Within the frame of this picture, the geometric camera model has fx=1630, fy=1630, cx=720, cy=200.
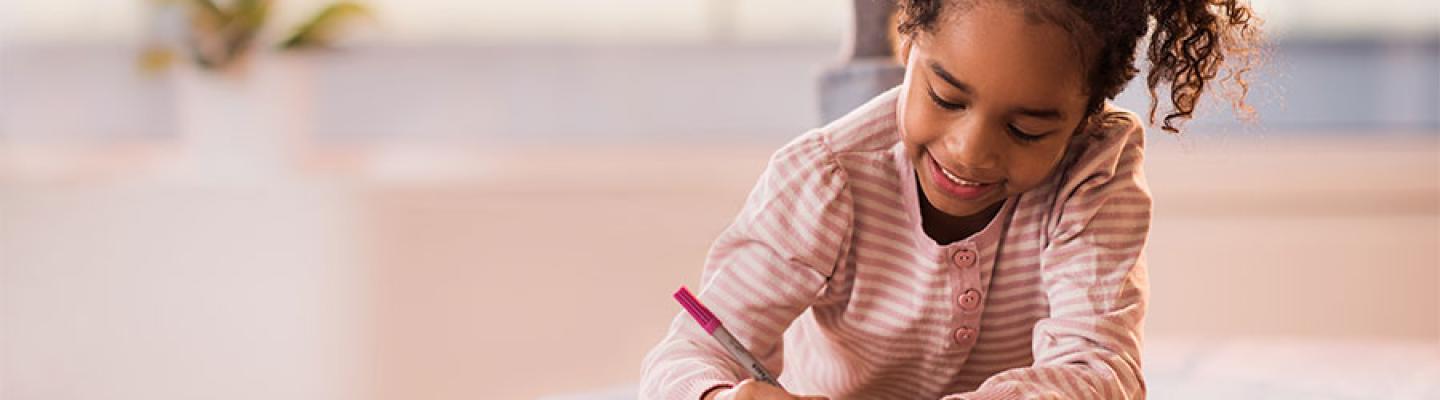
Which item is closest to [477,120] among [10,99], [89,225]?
[89,225]

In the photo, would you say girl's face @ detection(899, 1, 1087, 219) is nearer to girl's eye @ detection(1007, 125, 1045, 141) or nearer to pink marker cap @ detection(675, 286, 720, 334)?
girl's eye @ detection(1007, 125, 1045, 141)

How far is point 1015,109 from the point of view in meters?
0.66

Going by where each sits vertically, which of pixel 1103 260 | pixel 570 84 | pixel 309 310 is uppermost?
A: pixel 570 84

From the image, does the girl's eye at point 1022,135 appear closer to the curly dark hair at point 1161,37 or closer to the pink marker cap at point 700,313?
the curly dark hair at point 1161,37

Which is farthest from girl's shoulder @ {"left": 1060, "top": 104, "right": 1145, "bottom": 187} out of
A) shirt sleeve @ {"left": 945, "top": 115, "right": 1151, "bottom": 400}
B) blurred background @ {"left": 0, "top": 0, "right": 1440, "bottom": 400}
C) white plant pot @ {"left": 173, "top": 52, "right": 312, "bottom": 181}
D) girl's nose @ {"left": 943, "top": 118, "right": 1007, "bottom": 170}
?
white plant pot @ {"left": 173, "top": 52, "right": 312, "bottom": 181}

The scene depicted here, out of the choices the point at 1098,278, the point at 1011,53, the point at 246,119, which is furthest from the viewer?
the point at 246,119

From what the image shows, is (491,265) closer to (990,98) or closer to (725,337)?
(725,337)

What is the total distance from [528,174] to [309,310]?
33 cm

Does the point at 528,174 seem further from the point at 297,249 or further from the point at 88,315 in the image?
the point at 88,315

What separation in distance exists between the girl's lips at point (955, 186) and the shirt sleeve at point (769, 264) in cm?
7

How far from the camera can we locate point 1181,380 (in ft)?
3.58

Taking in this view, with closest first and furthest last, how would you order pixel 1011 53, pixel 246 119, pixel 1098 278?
1. pixel 1011 53
2. pixel 1098 278
3. pixel 246 119

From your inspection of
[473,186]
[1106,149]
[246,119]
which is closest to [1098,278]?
[1106,149]

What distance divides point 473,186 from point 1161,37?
4.31 ft
